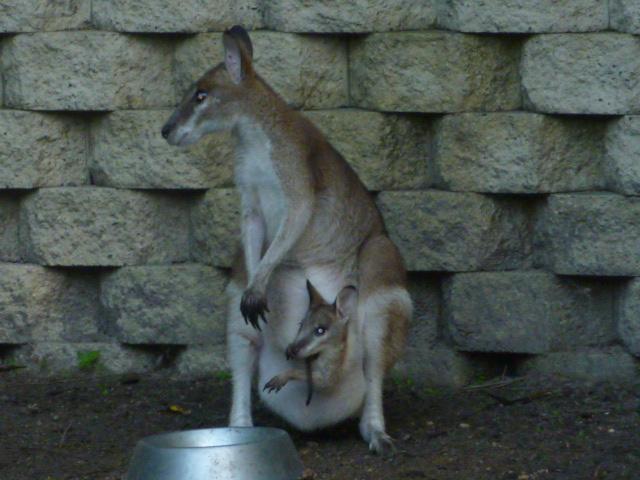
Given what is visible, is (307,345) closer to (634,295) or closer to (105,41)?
(634,295)

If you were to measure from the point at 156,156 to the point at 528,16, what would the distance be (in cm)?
196

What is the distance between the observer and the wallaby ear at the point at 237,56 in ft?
19.8

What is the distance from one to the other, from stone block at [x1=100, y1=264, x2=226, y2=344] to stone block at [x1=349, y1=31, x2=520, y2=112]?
1306mm

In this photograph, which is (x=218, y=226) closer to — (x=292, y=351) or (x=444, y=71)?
(x=444, y=71)

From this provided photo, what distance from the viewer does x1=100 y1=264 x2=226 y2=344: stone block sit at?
719 centimetres

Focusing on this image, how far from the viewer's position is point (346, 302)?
19.5 ft

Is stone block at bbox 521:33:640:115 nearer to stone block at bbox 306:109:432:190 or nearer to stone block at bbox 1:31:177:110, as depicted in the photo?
stone block at bbox 306:109:432:190

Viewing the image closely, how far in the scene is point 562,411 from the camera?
6.37 m

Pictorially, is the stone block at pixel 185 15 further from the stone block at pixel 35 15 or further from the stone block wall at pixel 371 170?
the stone block at pixel 35 15

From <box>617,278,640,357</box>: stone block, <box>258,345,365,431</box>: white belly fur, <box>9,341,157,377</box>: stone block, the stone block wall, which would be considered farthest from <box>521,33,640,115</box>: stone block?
<box>9,341,157,377</box>: stone block

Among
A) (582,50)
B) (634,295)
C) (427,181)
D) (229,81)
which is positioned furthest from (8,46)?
(634,295)

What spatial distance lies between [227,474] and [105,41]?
277 centimetres

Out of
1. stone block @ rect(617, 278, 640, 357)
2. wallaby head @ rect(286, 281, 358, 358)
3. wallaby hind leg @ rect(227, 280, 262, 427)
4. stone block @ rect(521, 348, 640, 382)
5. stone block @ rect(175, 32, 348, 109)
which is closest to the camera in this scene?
wallaby head @ rect(286, 281, 358, 358)

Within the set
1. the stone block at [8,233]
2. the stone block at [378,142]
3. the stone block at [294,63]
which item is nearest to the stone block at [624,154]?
the stone block at [378,142]
